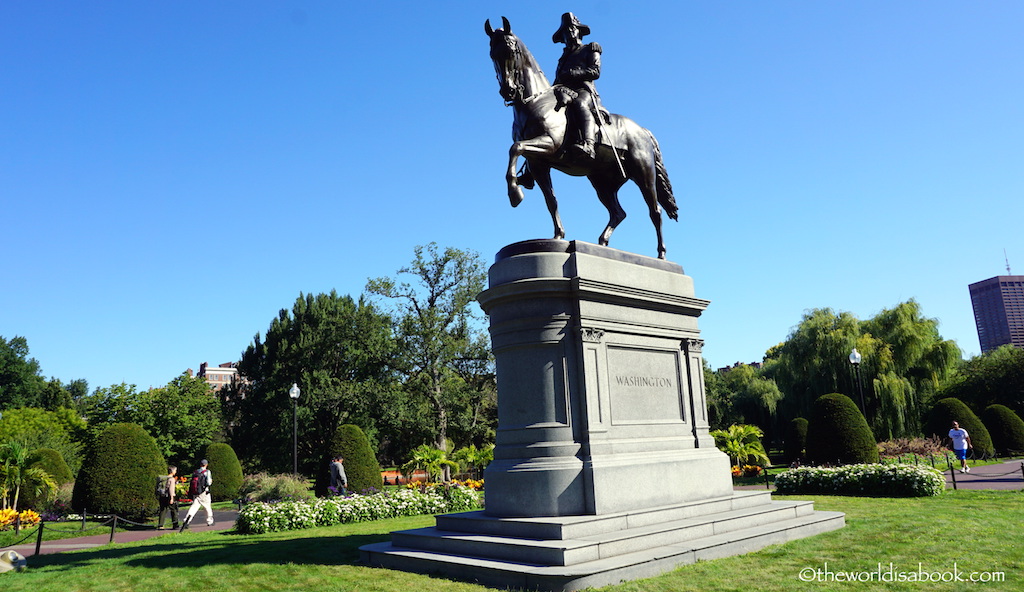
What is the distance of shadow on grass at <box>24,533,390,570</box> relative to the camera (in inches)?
384

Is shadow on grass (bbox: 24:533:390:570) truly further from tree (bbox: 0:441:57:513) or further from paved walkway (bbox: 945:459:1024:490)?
paved walkway (bbox: 945:459:1024:490)

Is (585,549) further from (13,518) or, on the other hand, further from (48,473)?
(48,473)

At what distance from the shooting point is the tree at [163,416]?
38906 mm

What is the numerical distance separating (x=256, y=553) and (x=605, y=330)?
253 inches

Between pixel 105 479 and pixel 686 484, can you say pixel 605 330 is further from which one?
pixel 105 479

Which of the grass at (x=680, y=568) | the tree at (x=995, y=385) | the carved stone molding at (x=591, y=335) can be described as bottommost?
the grass at (x=680, y=568)

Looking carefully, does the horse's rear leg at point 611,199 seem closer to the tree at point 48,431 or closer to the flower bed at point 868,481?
the flower bed at point 868,481

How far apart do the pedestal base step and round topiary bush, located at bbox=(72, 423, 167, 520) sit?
17316 millimetres

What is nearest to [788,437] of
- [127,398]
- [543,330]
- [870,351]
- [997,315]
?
[870,351]

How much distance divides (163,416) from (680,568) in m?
38.5

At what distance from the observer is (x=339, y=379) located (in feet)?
155

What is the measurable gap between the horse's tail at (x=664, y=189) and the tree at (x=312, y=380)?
33.1m

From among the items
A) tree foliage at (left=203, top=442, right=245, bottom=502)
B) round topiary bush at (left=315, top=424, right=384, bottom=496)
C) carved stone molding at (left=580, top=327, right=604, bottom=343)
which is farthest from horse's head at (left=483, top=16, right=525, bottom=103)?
tree foliage at (left=203, top=442, right=245, bottom=502)

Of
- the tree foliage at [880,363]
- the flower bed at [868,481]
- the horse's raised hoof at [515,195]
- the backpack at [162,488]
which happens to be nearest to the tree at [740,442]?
the flower bed at [868,481]
